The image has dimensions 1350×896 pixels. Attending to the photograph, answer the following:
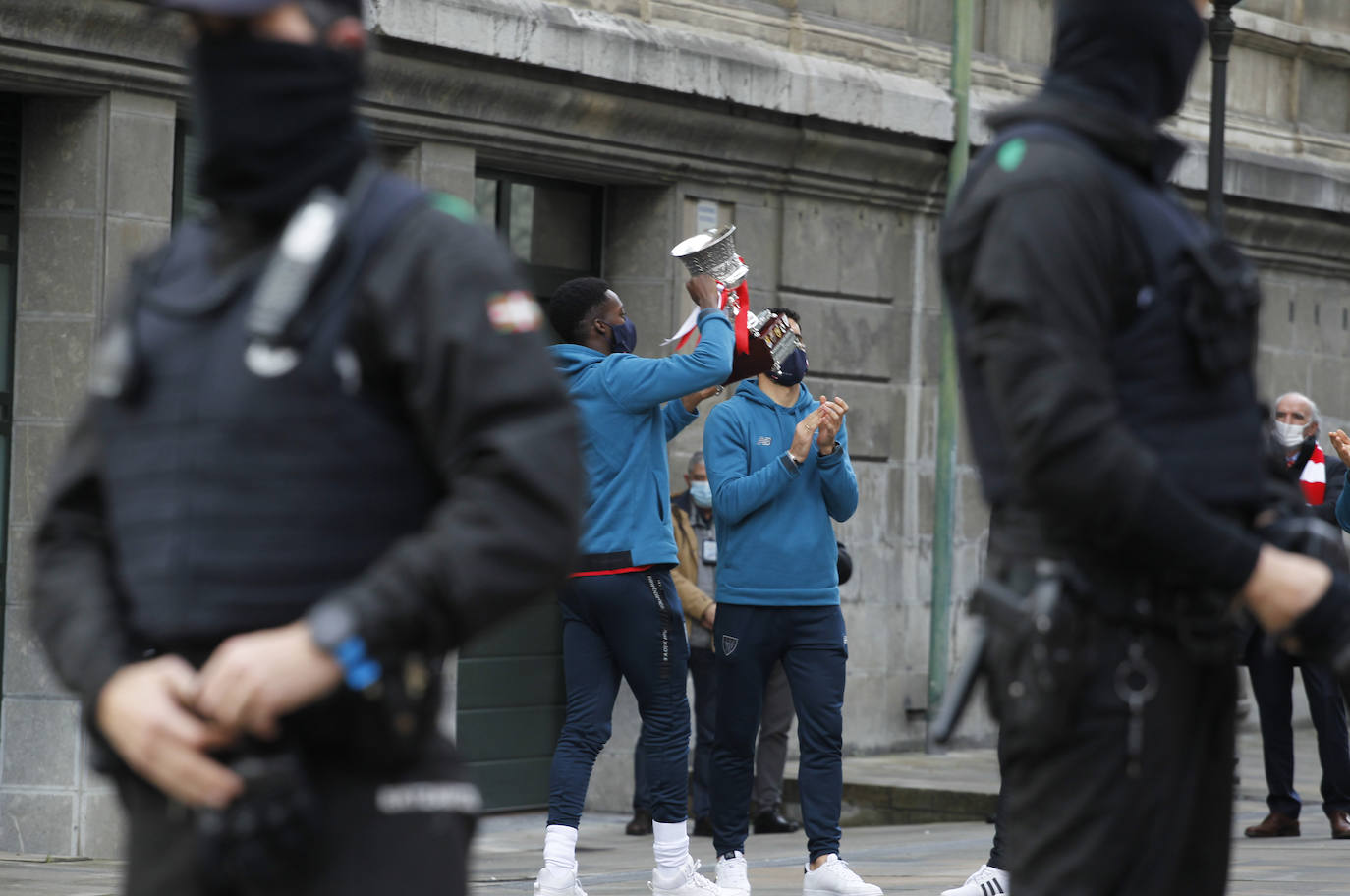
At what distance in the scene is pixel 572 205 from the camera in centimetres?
1217

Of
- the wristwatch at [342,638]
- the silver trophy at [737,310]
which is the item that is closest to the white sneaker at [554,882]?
the silver trophy at [737,310]

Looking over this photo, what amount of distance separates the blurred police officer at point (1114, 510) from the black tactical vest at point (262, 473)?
36.1 inches

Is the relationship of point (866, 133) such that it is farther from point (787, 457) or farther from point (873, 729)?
point (787, 457)

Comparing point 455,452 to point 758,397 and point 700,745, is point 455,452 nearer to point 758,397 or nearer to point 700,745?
point 758,397

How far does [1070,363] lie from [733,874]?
5.28 m

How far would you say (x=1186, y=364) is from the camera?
3.16 m

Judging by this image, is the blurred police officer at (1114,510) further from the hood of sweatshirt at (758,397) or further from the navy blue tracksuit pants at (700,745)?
the navy blue tracksuit pants at (700,745)

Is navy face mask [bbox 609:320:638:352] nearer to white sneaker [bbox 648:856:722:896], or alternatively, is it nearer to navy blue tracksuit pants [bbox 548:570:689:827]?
navy blue tracksuit pants [bbox 548:570:689:827]

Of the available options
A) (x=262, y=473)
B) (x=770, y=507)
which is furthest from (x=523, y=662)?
(x=262, y=473)

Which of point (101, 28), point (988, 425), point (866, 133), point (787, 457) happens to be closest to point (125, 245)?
point (101, 28)

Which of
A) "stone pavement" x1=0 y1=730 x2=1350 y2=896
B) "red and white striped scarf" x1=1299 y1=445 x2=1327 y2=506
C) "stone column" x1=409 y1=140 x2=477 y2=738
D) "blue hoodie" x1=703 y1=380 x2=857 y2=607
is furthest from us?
"stone column" x1=409 y1=140 x2=477 y2=738

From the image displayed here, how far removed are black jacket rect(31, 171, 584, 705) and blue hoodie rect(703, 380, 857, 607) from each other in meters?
5.55

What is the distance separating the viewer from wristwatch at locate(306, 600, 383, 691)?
7.89 feet

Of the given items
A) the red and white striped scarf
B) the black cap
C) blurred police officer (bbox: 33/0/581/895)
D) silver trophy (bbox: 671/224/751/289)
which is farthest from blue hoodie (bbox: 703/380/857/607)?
the black cap
